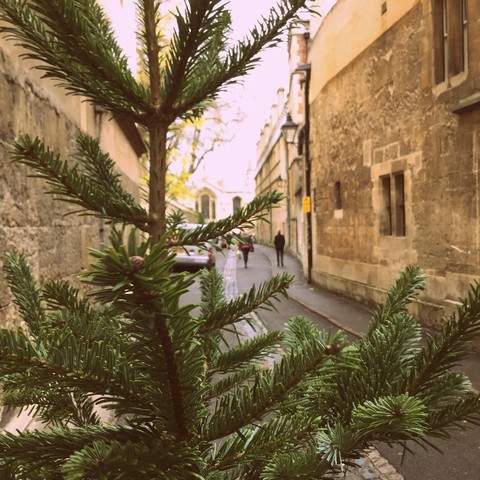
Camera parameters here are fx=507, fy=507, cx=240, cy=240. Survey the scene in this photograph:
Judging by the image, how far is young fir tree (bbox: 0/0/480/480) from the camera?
75cm

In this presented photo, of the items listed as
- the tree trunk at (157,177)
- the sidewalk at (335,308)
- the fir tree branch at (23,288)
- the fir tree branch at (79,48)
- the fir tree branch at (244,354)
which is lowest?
the sidewalk at (335,308)

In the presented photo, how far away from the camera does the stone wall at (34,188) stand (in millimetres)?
2830

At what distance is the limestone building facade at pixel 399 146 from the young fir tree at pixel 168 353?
494 centimetres

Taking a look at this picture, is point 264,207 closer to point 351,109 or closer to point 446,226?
point 446,226

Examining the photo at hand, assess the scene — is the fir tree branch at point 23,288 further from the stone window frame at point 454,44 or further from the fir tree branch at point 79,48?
the stone window frame at point 454,44

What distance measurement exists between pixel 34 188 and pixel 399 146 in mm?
8110

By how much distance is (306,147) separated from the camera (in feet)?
54.4

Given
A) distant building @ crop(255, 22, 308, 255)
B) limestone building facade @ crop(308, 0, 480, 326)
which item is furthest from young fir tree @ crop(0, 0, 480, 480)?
distant building @ crop(255, 22, 308, 255)

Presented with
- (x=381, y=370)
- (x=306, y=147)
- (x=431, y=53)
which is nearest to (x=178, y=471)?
(x=381, y=370)

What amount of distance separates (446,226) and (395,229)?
7.07 feet

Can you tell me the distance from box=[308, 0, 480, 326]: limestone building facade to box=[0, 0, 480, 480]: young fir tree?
4944 millimetres

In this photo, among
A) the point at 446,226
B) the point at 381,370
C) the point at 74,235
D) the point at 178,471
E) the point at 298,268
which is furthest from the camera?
the point at 298,268

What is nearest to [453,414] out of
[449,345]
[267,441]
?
[449,345]

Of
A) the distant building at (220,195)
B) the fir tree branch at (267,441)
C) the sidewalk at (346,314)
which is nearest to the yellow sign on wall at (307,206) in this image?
the sidewalk at (346,314)
